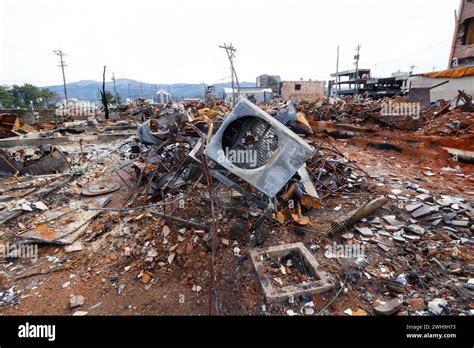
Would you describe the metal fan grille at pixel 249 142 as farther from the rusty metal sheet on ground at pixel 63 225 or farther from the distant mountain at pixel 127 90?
the distant mountain at pixel 127 90

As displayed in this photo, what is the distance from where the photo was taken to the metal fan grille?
9.55ft

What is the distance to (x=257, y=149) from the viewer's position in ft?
9.91

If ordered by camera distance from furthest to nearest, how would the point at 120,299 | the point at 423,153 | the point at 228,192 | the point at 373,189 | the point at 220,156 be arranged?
1. the point at 423,153
2. the point at 373,189
3. the point at 228,192
4. the point at 220,156
5. the point at 120,299

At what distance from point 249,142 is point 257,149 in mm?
150

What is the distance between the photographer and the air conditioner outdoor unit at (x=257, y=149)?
2.51 metres

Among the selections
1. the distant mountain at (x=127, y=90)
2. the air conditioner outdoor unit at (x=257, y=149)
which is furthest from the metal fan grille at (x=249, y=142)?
the distant mountain at (x=127, y=90)

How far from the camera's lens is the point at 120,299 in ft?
7.70

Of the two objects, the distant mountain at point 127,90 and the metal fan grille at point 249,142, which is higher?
the distant mountain at point 127,90

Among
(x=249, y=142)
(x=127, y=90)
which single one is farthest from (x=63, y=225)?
(x=127, y=90)

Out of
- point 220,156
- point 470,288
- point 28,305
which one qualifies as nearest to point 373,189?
point 470,288

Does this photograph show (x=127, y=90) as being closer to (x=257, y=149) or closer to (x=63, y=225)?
(x=63, y=225)

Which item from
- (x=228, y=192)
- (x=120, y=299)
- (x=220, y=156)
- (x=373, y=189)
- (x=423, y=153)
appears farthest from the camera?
(x=423, y=153)
